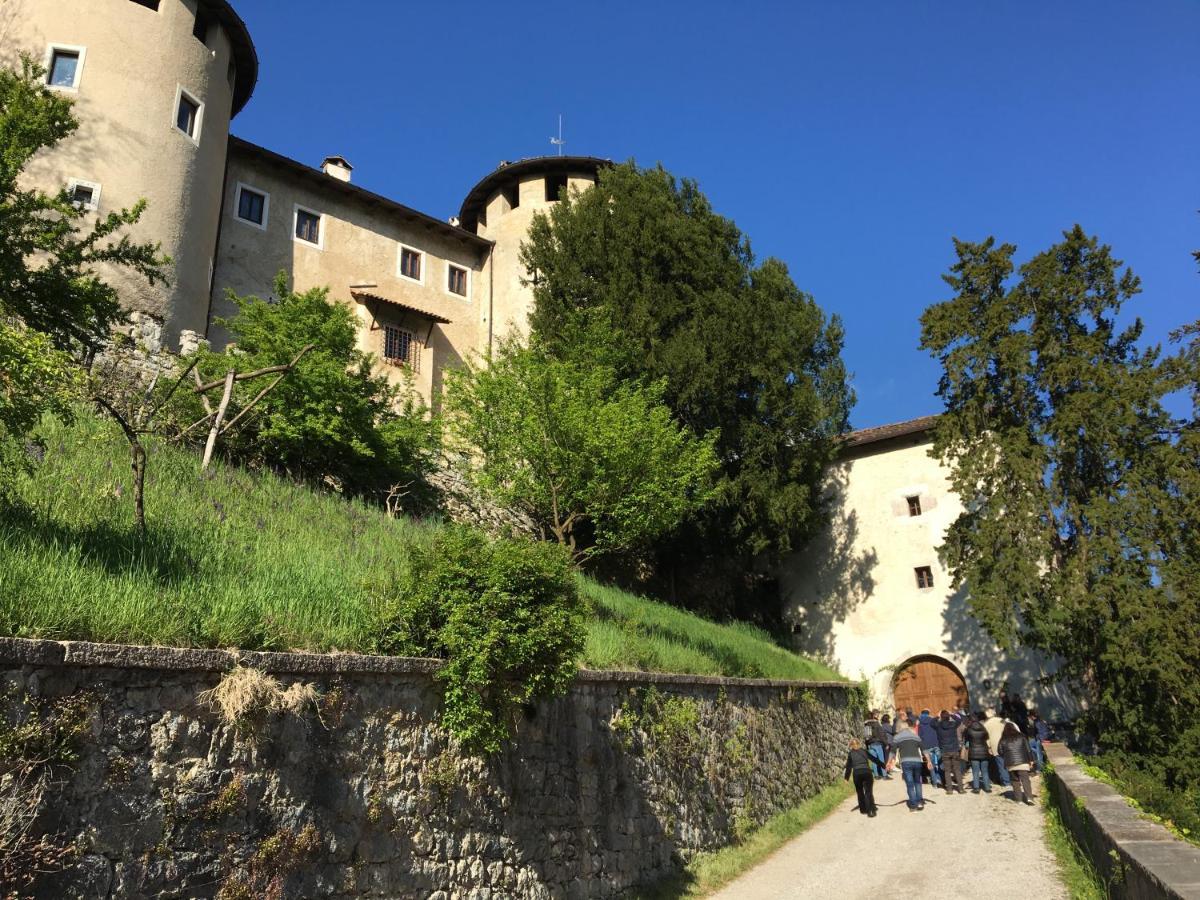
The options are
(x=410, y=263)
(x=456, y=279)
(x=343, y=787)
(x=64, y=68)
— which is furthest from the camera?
(x=456, y=279)

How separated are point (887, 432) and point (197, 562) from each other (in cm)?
2257

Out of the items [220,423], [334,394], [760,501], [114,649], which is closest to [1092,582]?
[760,501]

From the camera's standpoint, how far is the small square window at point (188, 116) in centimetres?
1970

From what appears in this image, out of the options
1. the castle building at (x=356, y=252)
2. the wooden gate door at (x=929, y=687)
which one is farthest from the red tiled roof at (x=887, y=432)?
the wooden gate door at (x=929, y=687)

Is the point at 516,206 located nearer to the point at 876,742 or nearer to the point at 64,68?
the point at 64,68

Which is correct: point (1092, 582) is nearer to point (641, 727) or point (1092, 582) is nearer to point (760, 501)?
point (760, 501)

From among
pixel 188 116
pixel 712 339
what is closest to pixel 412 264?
pixel 188 116

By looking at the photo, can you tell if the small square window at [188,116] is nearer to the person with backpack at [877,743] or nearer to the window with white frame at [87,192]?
the window with white frame at [87,192]

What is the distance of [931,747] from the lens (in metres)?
16.1

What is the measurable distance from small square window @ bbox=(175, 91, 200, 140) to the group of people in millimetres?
19658

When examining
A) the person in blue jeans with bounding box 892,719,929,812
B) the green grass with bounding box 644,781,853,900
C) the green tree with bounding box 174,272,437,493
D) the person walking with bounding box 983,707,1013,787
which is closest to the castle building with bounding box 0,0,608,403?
the green tree with bounding box 174,272,437,493

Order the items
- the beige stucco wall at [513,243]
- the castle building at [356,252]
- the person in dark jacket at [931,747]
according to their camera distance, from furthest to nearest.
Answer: the beige stucco wall at [513,243] → the castle building at [356,252] → the person in dark jacket at [931,747]

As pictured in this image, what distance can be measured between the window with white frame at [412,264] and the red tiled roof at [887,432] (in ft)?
47.9

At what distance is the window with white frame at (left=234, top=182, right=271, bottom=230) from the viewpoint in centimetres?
2322
